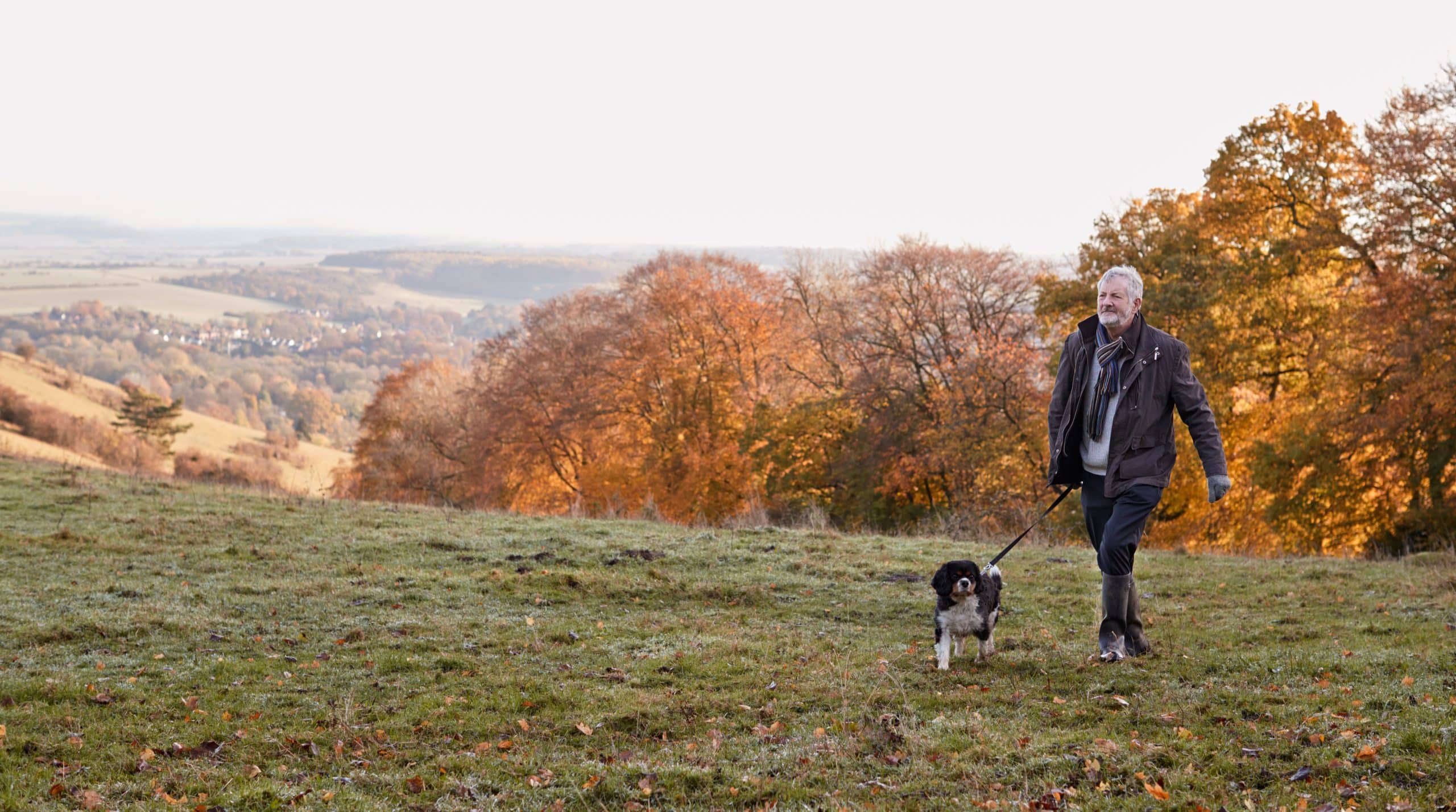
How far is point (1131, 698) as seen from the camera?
6195mm

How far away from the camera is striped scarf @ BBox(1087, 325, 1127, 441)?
6.66 metres

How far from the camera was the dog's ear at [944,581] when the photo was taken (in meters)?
7.00

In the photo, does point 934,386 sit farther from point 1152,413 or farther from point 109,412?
point 109,412

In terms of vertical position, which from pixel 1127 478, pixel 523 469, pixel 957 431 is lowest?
pixel 523 469

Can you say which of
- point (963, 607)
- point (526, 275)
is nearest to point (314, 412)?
point (526, 275)

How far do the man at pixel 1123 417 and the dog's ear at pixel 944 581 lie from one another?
996 mm

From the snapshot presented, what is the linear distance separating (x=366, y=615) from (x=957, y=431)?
2594 centimetres

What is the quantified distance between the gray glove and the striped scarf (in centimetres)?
76

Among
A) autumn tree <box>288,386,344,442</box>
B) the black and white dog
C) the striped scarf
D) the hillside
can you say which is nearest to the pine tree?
the hillside

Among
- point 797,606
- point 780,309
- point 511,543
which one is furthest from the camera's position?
point 780,309

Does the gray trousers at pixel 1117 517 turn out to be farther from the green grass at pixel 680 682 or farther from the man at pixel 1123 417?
the green grass at pixel 680 682

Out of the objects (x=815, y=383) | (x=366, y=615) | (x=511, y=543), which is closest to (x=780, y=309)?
(x=815, y=383)

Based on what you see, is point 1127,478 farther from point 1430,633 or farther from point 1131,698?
point 1430,633

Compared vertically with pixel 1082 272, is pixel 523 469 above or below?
below
